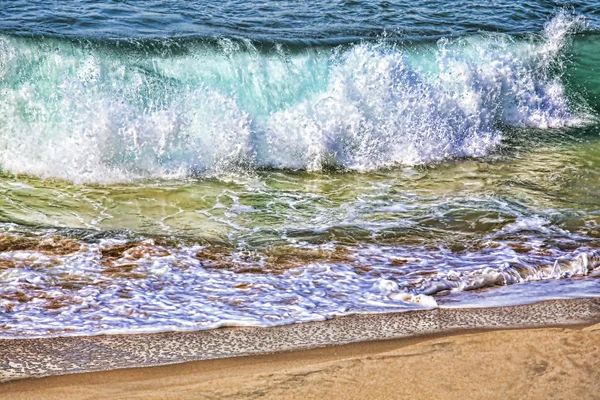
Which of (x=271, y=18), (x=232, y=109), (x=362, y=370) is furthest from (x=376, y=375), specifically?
(x=271, y=18)

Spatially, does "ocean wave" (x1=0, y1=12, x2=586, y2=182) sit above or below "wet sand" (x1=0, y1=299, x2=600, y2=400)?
above

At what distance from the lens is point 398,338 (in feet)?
14.6

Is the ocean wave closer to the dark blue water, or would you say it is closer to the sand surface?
the dark blue water

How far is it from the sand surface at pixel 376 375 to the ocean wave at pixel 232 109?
3.94 m

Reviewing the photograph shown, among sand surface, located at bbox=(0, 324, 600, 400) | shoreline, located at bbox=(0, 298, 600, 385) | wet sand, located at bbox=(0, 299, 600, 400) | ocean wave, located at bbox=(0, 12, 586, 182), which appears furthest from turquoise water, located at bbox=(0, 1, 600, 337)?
sand surface, located at bbox=(0, 324, 600, 400)

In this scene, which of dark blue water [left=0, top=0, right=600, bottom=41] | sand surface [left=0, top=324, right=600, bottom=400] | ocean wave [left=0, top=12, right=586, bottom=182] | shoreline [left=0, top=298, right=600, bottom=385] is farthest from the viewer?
dark blue water [left=0, top=0, right=600, bottom=41]

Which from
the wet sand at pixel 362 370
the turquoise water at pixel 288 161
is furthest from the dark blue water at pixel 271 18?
the wet sand at pixel 362 370

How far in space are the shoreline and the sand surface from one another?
0.09 m

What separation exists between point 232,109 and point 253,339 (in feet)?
14.3

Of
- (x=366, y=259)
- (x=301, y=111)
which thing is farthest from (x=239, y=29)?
(x=366, y=259)

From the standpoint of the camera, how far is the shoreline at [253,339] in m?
4.13

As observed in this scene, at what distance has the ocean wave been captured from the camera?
26.3 ft

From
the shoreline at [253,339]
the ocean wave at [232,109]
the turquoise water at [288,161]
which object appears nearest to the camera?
the shoreline at [253,339]

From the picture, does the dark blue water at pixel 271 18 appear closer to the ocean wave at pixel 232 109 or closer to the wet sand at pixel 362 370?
the ocean wave at pixel 232 109
